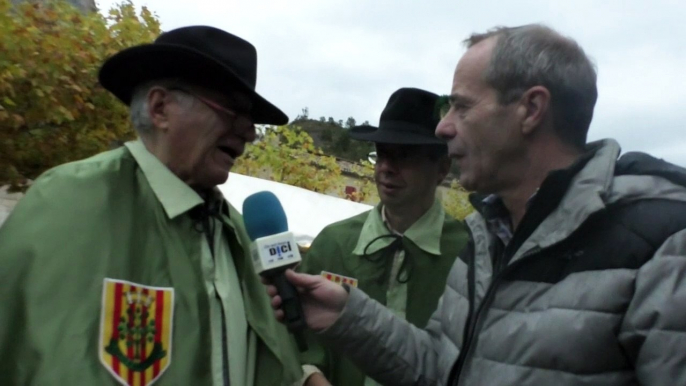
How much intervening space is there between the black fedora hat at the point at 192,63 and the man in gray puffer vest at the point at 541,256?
708 mm

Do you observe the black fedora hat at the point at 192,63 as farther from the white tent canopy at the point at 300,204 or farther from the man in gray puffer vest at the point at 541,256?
the white tent canopy at the point at 300,204

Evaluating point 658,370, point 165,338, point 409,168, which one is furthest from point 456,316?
point 409,168

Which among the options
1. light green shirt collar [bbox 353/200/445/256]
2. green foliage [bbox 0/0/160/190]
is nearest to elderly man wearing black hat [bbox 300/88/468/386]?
light green shirt collar [bbox 353/200/445/256]

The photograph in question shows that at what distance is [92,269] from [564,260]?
130 centimetres

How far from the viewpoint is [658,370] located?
188 centimetres

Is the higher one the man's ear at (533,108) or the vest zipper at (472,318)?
the man's ear at (533,108)

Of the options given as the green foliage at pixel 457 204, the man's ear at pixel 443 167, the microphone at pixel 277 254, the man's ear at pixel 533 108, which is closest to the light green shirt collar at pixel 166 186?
the microphone at pixel 277 254

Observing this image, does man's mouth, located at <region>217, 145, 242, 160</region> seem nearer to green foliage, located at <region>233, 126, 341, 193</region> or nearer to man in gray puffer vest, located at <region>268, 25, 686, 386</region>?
man in gray puffer vest, located at <region>268, 25, 686, 386</region>

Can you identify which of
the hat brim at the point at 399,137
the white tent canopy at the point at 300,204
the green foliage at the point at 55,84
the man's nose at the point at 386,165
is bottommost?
the white tent canopy at the point at 300,204

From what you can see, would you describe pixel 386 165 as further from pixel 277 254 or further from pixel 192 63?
pixel 277 254

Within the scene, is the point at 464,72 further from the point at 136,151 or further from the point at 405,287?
the point at 405,287

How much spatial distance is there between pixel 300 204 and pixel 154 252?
617 centimetres

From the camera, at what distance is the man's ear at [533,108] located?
7.59 feet

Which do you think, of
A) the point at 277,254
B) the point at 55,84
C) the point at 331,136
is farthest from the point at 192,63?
the point at 331,136
